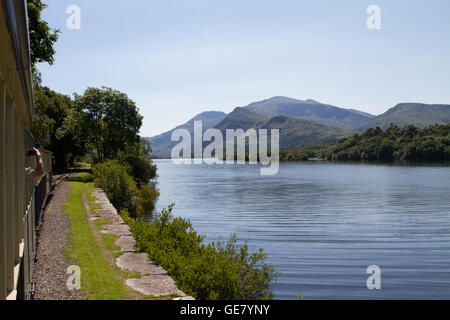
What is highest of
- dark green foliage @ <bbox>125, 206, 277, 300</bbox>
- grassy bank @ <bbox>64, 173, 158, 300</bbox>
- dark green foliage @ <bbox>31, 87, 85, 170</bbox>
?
dark green foliage @ <bbox>31, 87, 85, 170</bbox>

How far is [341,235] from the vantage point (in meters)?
24.3

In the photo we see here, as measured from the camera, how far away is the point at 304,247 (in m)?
21.3

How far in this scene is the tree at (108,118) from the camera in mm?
42031

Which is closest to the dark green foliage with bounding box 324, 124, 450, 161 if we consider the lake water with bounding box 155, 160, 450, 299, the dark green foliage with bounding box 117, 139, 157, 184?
the lake water with bounding box 155, 160, 450, 299

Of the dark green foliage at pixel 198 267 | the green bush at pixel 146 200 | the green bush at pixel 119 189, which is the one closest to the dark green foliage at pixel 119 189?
the green bush at pixel 119 189

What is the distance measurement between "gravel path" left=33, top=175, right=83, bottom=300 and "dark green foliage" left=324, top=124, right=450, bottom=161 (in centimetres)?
14426

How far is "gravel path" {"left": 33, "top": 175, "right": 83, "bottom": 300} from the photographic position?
7043 mm

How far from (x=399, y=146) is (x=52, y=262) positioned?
160138 millimetres

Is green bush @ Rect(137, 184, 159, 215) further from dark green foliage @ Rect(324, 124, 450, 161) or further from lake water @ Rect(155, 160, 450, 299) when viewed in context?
dark green foliage @ Rect(324, 124, 450, 161)

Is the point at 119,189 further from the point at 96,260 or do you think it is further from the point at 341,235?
the point at 96,260

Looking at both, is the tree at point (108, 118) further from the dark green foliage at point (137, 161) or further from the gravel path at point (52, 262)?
the gravel path at point (52, 262)

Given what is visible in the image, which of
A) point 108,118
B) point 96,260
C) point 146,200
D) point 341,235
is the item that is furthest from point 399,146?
point 96,260
